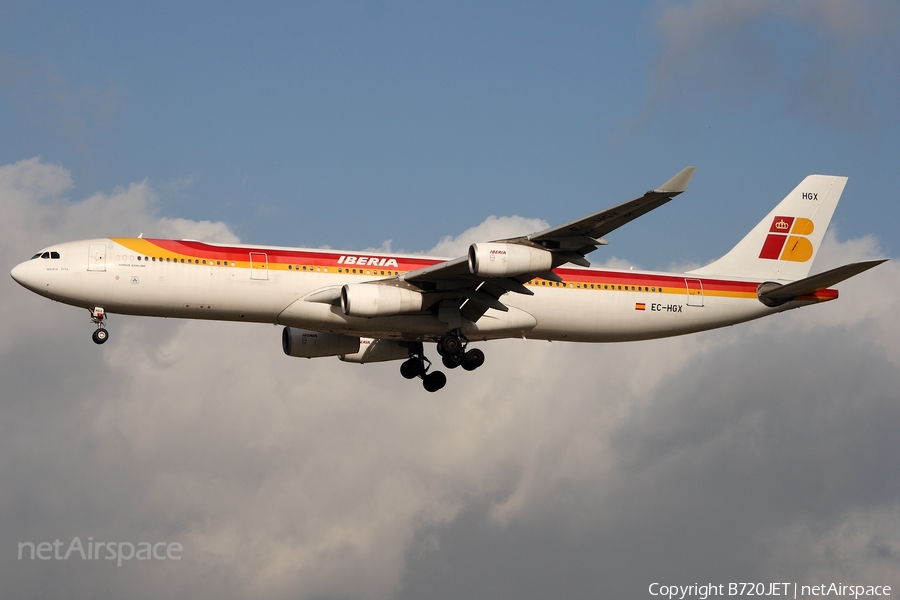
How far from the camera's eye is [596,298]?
42250 mm

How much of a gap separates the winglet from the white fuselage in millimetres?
10134

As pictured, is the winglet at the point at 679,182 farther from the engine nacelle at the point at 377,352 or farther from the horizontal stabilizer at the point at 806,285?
the engine nacelle at the point at 377,352

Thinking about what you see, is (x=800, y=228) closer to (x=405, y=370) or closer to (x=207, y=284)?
(x=405, y=370)

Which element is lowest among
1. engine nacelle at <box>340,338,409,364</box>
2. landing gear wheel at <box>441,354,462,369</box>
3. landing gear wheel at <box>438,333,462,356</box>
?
landing gear wheel at <box>441,354,462,369</box>

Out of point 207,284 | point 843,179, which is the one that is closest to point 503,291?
point 207,284

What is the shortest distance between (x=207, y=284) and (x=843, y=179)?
29.6m

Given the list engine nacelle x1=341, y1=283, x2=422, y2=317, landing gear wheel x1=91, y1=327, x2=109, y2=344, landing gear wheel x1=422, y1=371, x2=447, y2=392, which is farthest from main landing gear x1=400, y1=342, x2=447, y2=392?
landing gear wheel x1=91, y1=327, x2=109, y2=344

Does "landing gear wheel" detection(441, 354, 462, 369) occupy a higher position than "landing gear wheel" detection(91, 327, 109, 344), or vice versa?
"landing gear wheel" detection(91, 327, 109, 344)

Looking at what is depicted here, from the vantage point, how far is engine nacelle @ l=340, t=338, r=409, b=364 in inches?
1780

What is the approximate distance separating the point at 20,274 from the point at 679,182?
22.8 meters

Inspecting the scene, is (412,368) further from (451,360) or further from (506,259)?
(506,259)

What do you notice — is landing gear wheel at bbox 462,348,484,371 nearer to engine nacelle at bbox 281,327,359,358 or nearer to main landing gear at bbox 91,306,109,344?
engine nacelle at bbox 281,327,359,358

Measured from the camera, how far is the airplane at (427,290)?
3719 cm

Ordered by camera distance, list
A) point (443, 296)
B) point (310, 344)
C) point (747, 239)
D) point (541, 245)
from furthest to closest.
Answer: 1. point (747, 239)
2. point (310, 344)
3. point (443, 296)
4. point (541, 245)
